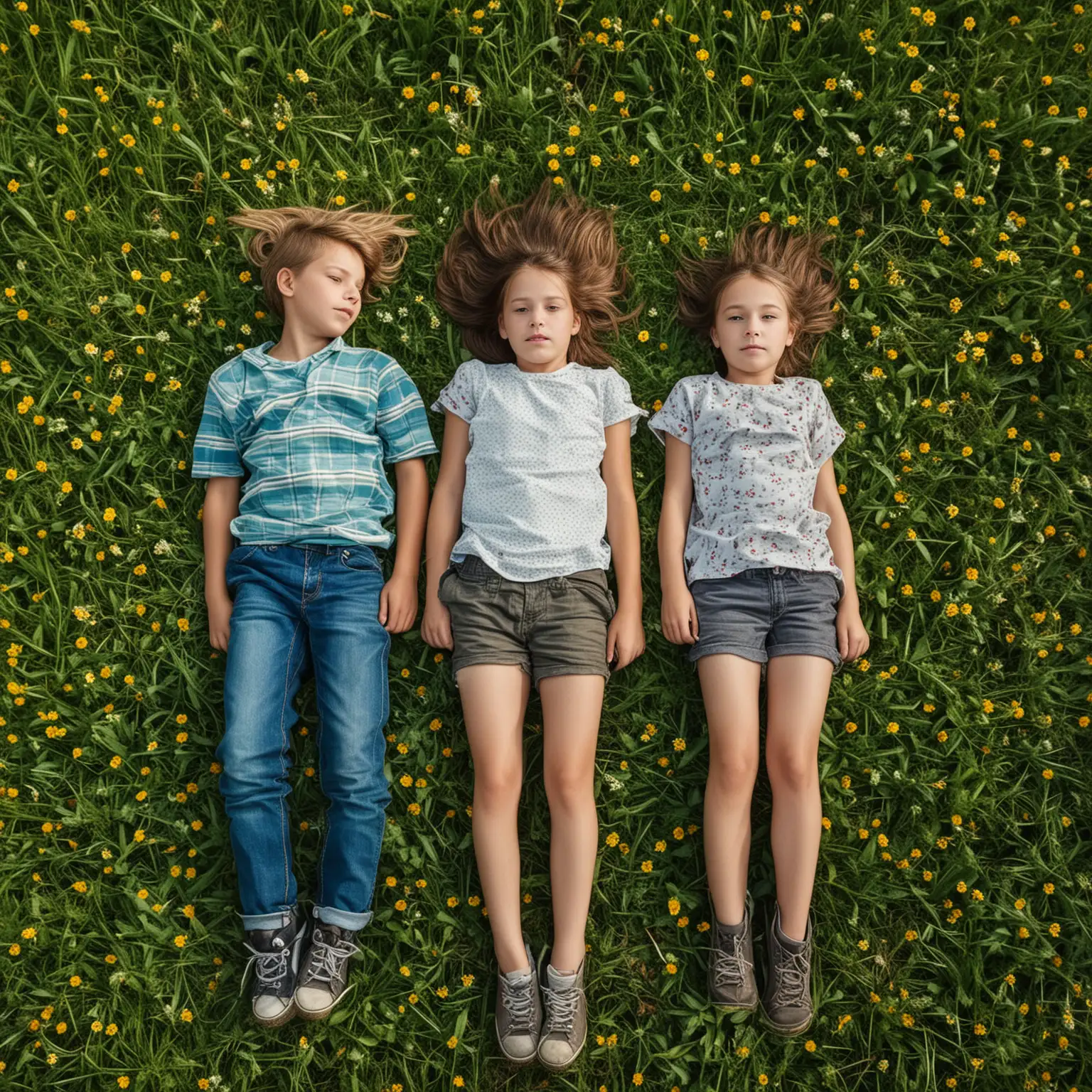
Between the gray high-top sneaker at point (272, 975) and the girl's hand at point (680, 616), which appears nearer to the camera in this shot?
the gray high-top sneaker at point (272, 975)

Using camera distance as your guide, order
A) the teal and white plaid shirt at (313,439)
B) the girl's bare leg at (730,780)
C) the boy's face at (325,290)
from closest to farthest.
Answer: the girl's bare leg at (730,780), the teal and white plaid shirt at (313,439), the boy's face at (325,290)

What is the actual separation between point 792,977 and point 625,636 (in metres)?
1.38

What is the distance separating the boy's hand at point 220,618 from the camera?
3.51 metres

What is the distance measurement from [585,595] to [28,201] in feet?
9.63

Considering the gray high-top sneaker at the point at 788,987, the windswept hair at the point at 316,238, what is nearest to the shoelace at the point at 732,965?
the gray high-top sneaker at the point at 788,987

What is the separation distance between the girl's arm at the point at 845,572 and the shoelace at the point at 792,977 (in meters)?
1.12

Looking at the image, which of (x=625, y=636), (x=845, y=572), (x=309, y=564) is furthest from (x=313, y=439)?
(x=845, y=572)

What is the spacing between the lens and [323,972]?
128 inches

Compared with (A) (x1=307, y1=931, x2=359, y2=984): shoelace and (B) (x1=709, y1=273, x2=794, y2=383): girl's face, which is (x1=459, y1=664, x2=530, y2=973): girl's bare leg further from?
(B) (x1=709, y1=273, x2=794, y2=383): girl's face

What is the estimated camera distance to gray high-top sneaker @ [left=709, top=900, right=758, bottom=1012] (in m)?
3.27

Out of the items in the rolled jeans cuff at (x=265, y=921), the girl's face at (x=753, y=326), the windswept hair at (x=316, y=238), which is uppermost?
the windswept hair at (x=316, y=238)

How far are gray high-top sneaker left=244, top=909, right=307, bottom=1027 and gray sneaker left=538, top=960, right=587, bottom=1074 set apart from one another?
93cm

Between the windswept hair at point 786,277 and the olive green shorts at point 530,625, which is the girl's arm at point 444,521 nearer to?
the olive green shorts at point 530,625

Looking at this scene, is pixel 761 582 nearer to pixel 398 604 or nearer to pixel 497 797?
pixel 497 797
